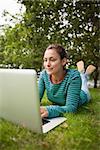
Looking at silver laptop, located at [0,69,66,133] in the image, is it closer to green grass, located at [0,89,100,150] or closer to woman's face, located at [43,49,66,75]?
green grass, located at [0,89,100,150]

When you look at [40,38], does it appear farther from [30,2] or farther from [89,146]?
[89,146]

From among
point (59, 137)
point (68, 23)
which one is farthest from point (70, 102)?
point (68, 23)

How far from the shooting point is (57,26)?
1.88 meters

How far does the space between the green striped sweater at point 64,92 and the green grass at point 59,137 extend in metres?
0.05

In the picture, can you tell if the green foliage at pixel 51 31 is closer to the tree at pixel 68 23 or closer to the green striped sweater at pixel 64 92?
the tree at pixel 68 23

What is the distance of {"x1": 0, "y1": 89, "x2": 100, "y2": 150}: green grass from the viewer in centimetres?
79

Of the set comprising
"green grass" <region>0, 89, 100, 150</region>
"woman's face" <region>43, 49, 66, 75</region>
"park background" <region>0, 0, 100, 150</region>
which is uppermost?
"park background" <region>0, 0, 100, 150</region>

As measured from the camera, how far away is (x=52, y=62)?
1.17 meters

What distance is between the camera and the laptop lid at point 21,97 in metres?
0.84

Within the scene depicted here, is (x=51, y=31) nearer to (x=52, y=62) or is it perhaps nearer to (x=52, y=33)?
(x=52, y=33)

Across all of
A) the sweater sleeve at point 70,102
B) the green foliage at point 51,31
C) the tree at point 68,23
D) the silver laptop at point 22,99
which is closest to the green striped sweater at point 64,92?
the sweater sleeve at point 70,102

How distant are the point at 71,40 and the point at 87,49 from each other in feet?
0.51

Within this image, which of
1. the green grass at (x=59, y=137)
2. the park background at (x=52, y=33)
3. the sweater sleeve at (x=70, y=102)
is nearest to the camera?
the green grass at (x=59, y=137)

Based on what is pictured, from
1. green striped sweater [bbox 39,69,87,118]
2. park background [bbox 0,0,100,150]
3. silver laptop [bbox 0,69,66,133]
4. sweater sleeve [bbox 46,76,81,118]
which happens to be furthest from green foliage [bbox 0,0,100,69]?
silver laptop [bbox 0,69,66,133]
